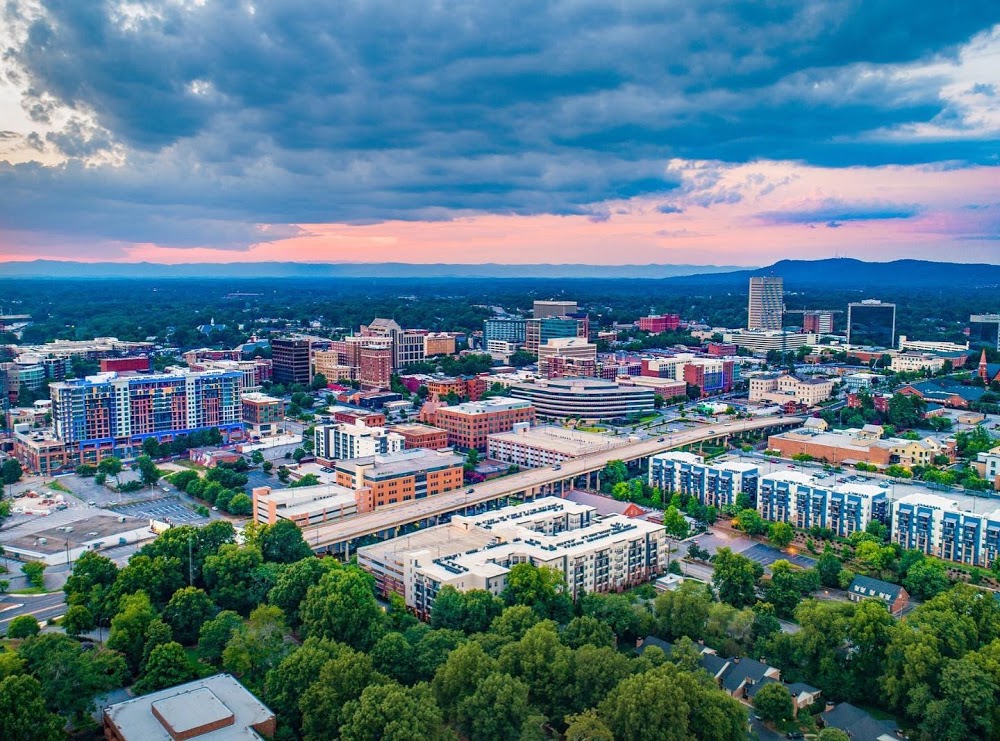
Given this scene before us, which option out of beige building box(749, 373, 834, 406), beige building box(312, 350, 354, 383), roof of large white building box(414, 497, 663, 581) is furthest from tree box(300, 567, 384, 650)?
beige building box(312, 350, 354, 383)

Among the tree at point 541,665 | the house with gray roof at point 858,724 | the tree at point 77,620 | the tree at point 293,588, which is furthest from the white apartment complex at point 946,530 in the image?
the tree at point 77,620

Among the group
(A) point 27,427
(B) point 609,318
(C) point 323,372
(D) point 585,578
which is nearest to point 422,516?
(D) point 585,578

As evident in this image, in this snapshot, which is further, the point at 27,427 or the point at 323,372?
the point at 323,372

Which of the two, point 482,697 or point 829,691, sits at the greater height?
point 482,697

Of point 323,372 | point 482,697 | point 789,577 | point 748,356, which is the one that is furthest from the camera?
point 748,356

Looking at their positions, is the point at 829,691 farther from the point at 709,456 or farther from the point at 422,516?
the point at 709,456

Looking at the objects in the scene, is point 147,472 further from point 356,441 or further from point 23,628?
point 23,628

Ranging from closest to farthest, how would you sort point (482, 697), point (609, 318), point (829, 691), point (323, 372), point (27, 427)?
1. point (482, 697)
2. point (829, 691)
3. point (27, 427)
4. point (323, 372)
5. point (609, 318)

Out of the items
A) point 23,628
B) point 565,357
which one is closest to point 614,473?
point 23,628
